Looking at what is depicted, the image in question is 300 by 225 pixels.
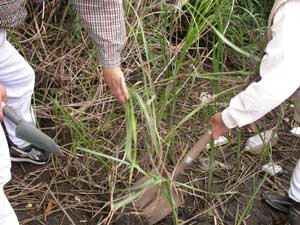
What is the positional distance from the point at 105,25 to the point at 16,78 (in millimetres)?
435

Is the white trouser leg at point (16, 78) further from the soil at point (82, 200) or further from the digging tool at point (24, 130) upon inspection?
the digging tool at point (24, 130)

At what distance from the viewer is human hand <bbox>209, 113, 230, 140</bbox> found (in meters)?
1.34

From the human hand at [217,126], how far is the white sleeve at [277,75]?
0.06 m

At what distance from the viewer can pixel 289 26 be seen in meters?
1.25

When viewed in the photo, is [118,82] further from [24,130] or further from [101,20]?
[24,130]

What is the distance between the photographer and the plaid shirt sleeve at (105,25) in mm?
1336

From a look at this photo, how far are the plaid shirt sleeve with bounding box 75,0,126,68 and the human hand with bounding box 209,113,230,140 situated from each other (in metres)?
0.32

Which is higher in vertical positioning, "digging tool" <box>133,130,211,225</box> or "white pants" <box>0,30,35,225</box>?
"white pants" <box>0,30,35,225</box>

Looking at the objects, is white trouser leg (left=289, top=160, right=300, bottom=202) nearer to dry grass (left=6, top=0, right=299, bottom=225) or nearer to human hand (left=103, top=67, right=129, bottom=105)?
dry grass (left=6, top=0, right=299, bottom=225)

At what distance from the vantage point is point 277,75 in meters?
Result: 1.21

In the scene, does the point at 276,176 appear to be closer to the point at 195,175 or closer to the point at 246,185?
the point at 246,185

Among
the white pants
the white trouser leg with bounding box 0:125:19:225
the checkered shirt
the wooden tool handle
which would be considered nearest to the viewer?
the white trouser leg with bounding box 0:125:19:225

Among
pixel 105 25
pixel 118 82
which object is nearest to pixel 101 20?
pixel 105 25

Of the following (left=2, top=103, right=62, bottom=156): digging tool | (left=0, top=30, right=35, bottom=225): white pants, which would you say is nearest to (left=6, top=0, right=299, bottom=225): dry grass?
(left=0, top=30, right=35, bottom=225): white pants
